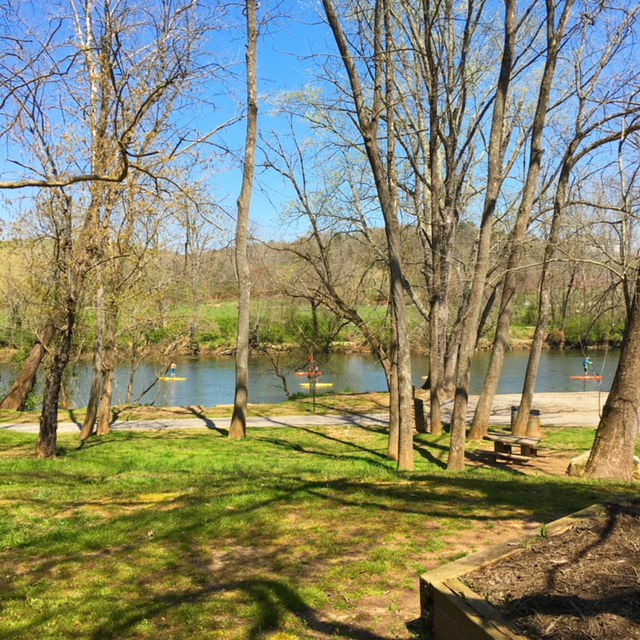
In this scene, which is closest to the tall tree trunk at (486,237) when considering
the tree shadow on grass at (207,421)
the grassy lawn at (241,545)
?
the grassy lawn at (241,545)

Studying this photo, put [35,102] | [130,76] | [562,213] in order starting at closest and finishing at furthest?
[35,102]
[130,76]
[562,213]

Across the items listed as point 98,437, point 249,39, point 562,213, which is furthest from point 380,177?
point 98,437

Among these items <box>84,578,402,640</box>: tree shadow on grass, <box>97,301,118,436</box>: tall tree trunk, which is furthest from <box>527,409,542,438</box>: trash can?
<box>84,578,402,640</box>: tree shadow on grass

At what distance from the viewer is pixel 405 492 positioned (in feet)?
20.9

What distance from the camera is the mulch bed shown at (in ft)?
9.29

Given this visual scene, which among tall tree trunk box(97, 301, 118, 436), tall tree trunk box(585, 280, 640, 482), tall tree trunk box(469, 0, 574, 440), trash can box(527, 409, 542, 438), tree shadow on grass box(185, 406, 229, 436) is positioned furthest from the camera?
tree shadow on grass box(185, 406, 229, 436)

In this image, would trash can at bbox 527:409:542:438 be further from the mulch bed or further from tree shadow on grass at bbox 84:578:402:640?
tree shadow on grass at bbox 84:578:402:640

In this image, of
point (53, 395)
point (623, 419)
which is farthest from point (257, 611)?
point (53, 395)

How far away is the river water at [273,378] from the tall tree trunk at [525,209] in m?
11.9

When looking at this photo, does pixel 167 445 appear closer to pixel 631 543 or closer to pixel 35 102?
pixel 35 102

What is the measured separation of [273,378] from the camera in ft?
99.6

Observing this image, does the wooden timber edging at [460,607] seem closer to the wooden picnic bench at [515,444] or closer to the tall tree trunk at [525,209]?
the tall tree trunk at [525,209]

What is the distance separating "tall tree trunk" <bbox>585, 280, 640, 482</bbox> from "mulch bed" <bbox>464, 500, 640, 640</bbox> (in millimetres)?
4191

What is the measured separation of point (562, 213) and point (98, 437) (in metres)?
10.3
